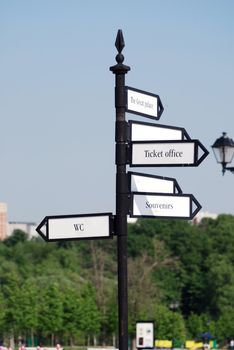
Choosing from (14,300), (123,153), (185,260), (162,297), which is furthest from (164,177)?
(185,260)

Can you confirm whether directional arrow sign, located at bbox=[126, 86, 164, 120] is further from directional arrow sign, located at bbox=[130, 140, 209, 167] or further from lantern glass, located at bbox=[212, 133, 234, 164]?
lantern glass, located at bbox=[212, 133, 234, 164]

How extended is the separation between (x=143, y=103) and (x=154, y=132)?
358mm

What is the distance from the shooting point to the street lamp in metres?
16.8

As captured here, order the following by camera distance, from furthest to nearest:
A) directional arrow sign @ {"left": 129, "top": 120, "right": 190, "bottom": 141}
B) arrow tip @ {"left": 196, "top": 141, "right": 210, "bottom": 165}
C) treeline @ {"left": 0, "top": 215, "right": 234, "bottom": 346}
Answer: treeline @ {"left": 0, "top": 215, "right": 234, "bottom": 346} < directional arrow sign @ {"left": 129, "top": 120, "right": 190, "bottom": 141} < arrow tip @ {"left": 196, "top": 141, "right": 210, "bottom": 165}

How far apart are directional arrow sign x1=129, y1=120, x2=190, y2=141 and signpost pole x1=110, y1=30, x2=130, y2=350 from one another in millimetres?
193

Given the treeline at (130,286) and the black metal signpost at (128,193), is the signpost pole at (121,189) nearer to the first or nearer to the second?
the black metal signpost at (128,193)

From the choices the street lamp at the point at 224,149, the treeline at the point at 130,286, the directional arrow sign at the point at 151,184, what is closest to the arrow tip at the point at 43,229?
the directional arrow sign at the point at 151,184

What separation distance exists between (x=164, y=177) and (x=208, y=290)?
101 meters

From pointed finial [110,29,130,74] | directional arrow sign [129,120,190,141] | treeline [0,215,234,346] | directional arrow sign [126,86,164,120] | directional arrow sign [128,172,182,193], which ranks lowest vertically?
directional arrow sign [128,172,182,193]

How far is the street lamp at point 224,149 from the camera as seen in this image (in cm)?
1677

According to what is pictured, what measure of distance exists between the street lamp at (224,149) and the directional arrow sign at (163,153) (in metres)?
4.98

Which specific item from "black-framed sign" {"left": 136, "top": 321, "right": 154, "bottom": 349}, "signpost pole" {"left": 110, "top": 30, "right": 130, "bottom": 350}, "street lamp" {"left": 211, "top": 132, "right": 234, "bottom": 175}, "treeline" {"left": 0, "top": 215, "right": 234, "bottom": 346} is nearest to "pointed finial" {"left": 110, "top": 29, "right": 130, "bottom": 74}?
"signpost pole" {"left": 110, "top": 30, "right": 130, "bottom": 350}

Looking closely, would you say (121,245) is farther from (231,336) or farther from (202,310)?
(202,310)

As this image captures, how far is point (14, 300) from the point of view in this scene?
7869 centimetres
